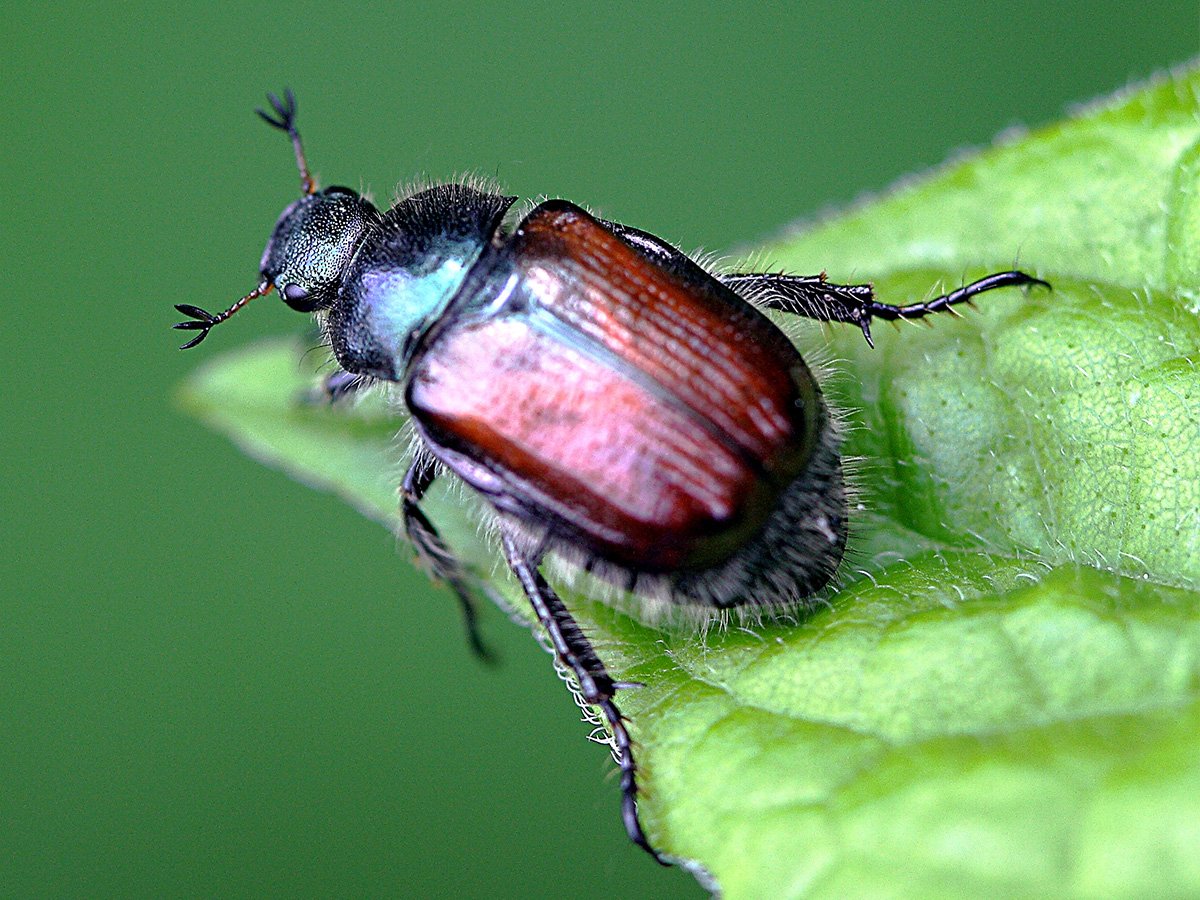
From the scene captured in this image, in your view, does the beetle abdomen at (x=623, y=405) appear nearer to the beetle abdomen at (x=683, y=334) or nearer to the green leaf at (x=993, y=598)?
the beetle abdomen at (x=683, y=334)

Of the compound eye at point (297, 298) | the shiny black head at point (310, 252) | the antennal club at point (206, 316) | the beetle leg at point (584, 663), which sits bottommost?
the beetle leg at point (584, 663)

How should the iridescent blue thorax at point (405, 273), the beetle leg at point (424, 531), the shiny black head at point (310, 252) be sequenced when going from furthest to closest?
1. the shiny black head at point (310, 252)
2. the beetle leg at point (424, 531)
3. the iridescent blue thorax at point (405, 273)

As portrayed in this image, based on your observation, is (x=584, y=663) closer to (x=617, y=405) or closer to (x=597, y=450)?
(x=597, y=450)

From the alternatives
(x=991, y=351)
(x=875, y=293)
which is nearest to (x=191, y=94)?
(x=875, y=293)

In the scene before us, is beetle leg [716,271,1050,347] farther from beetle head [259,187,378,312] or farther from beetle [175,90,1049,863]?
beetle head [259,187,378,312]

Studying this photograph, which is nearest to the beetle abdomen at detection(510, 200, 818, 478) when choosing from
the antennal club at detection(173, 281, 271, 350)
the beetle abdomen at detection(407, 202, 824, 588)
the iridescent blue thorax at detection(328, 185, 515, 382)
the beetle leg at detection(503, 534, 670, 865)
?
the beetle abdomen at detection(407, 202, 824, 588)

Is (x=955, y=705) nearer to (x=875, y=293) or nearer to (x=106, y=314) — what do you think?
(x=875, y=293)

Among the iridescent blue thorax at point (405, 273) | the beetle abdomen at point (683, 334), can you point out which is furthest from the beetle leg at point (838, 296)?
the iridescent blue thorax at point (405, 273)
